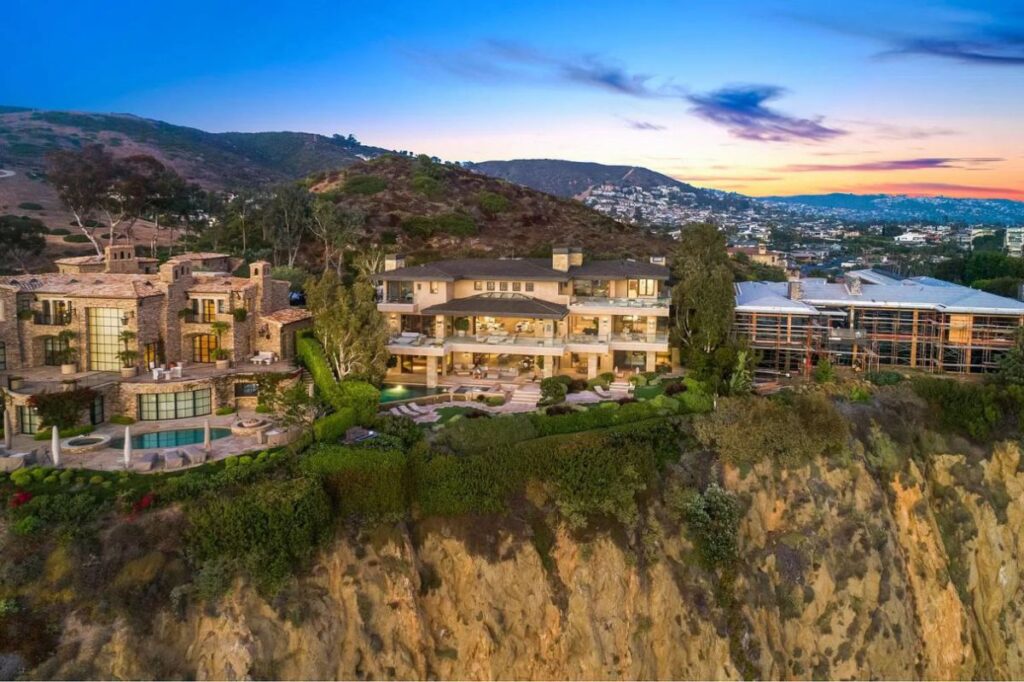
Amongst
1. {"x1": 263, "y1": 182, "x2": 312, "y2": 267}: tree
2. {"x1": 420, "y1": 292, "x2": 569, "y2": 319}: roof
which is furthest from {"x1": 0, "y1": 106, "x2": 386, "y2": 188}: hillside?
{"x1": 420, "y1": 292, "x2": 569, "y2": 319}: roof

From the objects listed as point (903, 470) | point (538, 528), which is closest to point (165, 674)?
point (538, 528)

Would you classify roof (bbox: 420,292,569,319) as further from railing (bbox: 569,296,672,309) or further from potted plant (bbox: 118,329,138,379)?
potted plant (bbox: 118,329,138,379)

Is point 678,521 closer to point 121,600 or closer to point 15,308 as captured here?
point 121,600

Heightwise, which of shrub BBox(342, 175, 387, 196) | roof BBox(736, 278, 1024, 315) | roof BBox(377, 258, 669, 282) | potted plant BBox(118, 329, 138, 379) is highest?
shrub BBox(342, 175, 387, 196)

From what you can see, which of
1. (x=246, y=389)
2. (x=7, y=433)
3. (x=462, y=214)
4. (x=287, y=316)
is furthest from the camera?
(x=462, y=214)

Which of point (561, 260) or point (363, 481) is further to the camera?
point (561, 260)

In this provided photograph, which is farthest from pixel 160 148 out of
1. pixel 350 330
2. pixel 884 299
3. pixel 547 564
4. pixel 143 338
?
pixel 547 564

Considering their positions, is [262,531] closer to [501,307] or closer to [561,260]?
[501,307]
